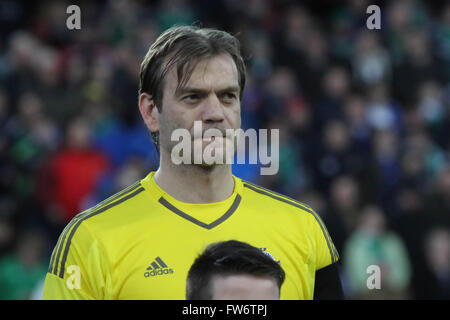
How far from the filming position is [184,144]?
9.25 ft

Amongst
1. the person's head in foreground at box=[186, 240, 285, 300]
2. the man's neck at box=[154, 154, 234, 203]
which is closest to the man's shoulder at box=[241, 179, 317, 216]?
the man's neck at box=[154, 154, 234, 203]

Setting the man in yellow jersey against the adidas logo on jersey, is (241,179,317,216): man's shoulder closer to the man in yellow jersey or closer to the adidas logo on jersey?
the man in yellow jersey

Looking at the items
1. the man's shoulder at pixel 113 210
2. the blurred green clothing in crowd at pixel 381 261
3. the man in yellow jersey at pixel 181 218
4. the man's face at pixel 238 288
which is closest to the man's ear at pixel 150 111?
the man in yellow jersey at pixel 181 218

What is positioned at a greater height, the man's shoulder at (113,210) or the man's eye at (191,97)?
the man's eye at (191,97)

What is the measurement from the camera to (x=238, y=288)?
229cm

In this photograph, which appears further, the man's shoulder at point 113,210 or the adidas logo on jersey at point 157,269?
the man's shoulder at point 113,210

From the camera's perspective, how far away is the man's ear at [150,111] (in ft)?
9.79

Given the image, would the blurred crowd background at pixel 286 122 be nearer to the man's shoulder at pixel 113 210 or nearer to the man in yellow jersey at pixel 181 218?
the man's shoulder at pixel 113 210

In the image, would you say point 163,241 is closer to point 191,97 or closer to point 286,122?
point 191,97

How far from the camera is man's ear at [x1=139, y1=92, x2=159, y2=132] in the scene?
2984 millimetres

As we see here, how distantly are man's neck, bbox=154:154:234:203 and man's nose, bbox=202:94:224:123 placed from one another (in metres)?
0.22

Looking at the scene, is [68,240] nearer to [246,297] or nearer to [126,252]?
[126,252]

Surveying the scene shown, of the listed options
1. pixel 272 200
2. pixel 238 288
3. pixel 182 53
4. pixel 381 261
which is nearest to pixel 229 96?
pixel 182 53
